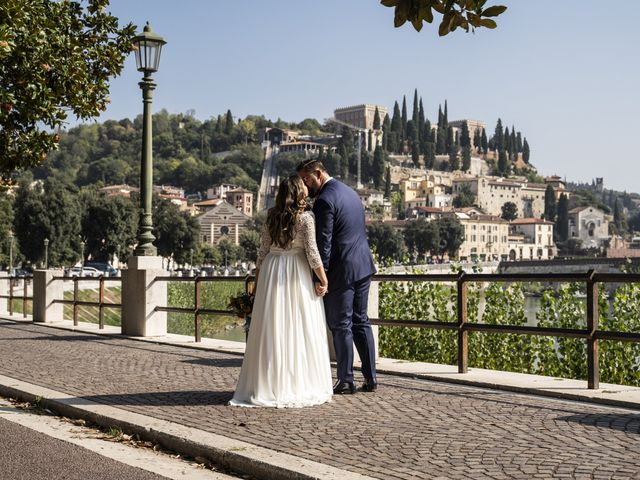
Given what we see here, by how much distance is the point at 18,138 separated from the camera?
1352 centimetres

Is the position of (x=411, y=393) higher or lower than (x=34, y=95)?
lower

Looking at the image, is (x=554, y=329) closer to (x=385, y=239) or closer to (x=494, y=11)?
(x=494, y=11)

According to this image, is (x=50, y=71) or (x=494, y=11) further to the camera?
(x=50, y=71)

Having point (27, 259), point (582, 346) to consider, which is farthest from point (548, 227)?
point (582, 346)

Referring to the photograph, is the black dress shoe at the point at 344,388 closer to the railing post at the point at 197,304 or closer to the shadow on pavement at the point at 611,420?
the shadow on pavement at the point at 611,420

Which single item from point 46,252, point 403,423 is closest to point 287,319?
point 403,423

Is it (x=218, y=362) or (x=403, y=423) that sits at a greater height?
(x=403, y=423)

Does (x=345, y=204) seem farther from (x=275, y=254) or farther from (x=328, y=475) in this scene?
(x=328, y=475)

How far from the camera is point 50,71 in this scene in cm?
1323

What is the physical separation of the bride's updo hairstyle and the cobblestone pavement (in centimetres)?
135

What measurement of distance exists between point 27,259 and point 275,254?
234 ft

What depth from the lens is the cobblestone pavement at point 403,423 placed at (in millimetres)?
4930

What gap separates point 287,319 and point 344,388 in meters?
0.98

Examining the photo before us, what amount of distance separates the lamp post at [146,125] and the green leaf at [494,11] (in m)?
11.0
